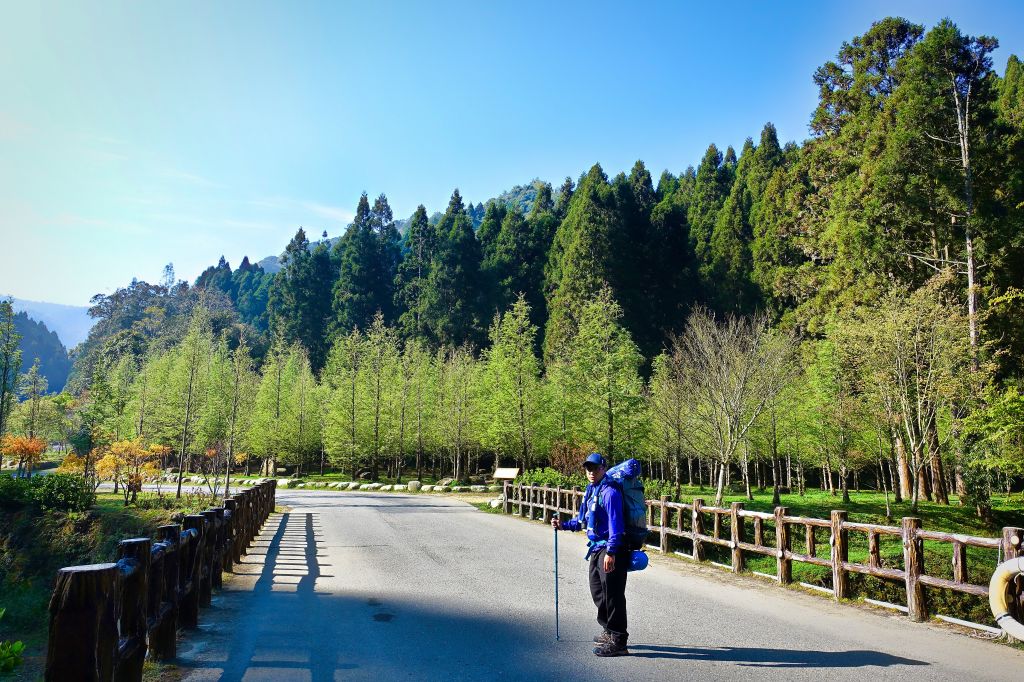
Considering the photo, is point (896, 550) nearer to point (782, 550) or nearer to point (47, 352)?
point (782, 550)

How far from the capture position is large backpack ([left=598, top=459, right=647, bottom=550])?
5.57 m

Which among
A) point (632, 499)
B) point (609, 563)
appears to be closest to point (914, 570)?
point (632, 499)

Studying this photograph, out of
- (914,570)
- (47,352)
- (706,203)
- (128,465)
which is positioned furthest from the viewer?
(47,352)

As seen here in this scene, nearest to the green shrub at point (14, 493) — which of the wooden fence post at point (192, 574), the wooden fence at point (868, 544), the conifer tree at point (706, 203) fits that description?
the wooden fence post at point (192, 574)

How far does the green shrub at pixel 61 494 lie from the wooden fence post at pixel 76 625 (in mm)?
23500

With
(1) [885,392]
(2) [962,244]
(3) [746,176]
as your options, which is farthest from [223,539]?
(3) [746,176]

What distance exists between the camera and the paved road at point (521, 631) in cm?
514

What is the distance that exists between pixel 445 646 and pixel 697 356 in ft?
65.6

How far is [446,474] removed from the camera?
49.8 meters

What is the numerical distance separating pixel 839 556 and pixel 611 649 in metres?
4.59

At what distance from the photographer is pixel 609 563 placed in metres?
5.39

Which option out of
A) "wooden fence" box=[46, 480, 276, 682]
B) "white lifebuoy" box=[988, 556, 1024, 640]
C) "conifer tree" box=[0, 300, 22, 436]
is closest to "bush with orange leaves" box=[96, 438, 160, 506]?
"conifer tree" box=[0, 300, 22, 436]

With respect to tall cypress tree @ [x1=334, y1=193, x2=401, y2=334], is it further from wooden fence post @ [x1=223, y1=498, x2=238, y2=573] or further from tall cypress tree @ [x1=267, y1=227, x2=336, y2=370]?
wooden fence post @ [x1=223, y1=498, x2=238, y2=573]

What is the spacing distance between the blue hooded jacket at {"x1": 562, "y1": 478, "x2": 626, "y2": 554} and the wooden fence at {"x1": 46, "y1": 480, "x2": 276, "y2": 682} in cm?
348
